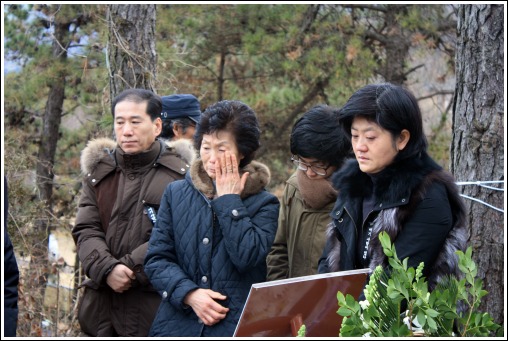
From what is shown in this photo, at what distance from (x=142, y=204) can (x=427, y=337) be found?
2.18 meters

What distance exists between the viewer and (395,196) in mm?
2887

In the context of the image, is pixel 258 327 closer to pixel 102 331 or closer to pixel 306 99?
pixel 102 331

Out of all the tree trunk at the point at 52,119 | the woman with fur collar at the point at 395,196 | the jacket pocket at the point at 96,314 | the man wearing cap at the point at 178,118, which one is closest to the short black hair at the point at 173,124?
the man wearing cap at the point at 178,118

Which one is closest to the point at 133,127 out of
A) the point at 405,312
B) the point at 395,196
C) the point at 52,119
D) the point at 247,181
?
the point at 247,181

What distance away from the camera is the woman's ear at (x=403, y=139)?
296 centimetres

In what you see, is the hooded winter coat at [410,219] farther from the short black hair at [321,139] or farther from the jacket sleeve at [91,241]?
the jacket sleeve at [91,241]

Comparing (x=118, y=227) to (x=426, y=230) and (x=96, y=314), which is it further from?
(x=426, y=230)

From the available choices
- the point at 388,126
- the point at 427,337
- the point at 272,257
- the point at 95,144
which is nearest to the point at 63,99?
the point at 95,144

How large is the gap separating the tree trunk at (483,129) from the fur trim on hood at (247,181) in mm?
1506

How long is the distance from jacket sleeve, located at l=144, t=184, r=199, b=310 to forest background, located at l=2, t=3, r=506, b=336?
2.98 m

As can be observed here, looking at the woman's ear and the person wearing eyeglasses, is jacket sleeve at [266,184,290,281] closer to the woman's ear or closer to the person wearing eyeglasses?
the person wearing eyeglasses

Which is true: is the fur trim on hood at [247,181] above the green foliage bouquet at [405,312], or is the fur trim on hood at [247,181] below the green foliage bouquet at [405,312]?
above

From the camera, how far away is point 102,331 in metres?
3.87

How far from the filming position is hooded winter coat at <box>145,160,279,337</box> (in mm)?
3248
